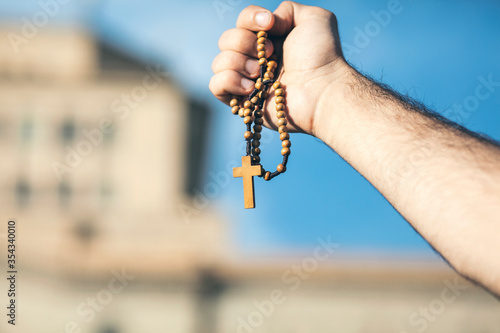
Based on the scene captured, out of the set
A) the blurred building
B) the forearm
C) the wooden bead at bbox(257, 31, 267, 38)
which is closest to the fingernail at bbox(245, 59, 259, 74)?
the wooden bead at bbox(257, 31, 267, 38)

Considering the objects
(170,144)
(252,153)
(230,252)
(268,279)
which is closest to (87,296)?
(230,252)

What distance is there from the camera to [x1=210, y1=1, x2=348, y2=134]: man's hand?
1826mm

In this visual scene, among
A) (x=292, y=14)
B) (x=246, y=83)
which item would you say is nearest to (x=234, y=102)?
(x=246, y=83)

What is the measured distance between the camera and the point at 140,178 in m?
13.4

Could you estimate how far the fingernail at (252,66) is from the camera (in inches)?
73.5

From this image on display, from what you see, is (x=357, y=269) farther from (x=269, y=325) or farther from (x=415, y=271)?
(x=269, y=325)

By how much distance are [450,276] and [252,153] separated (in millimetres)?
8746

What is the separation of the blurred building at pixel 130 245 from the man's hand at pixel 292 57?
7.24m

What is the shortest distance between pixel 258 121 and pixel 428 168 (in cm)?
78

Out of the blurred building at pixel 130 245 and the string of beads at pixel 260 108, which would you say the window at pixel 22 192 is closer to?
the blurred building at pixel 130 245

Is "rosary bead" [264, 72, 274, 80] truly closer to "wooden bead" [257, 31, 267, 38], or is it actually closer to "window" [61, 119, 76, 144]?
"wooden bead" [257, 31, 267, 38]

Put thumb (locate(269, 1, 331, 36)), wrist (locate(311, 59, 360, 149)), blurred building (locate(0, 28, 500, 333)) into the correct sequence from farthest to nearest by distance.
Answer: blurred building (locate(0, 28, 500, 333)) < thumb (locate(269, 1, 331, 36)) < wrist (locate(311, 59, 360, 149))

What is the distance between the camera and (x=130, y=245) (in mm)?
10844

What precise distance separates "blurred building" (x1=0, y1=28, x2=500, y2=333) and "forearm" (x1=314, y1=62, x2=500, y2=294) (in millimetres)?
7465
